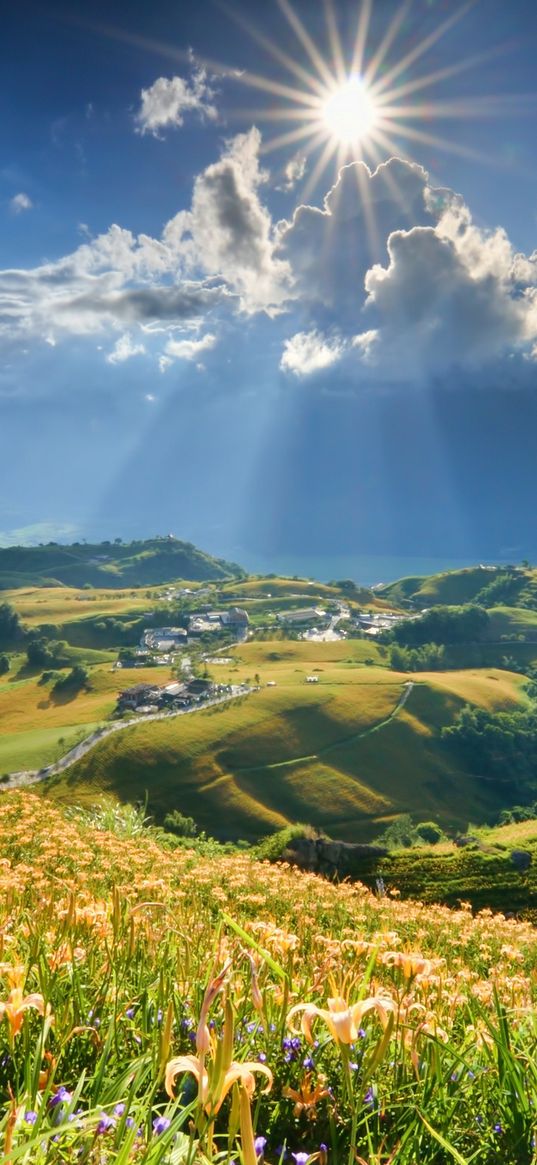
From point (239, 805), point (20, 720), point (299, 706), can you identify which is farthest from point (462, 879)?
point (20, 720)

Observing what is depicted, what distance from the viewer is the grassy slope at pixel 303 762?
81125 millimetres

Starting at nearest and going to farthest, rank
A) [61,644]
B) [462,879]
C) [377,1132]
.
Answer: [377,1132]
[462,879]
[61,644]

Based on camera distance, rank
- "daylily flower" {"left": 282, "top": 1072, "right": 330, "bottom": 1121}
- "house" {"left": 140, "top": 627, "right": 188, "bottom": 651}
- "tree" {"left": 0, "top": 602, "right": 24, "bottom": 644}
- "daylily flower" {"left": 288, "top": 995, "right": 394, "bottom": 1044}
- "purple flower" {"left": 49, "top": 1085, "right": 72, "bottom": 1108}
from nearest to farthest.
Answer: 1. "daylily flower" {"left": 288, "top": 995, "right": 394, "bottom": 1044}
2. "purple flower" {"left": 49, "top": 1085, "right": 72, "bottom": 1108}
3. "daylily flower" {"left": 282, "top": 1072, "right": 330, "bottom": 1121}
4. "house" {"left": 140, "top": 627, "right": 188, "bottom": 651}
5. "tree" {"left": 0, "top": 602, "right": 24, "bottom": 644}

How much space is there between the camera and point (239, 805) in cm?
8269

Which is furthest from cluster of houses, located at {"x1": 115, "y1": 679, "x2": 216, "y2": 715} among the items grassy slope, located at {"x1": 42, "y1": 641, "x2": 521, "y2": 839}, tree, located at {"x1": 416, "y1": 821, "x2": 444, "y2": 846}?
tree, located at {"x1": 416, "y1": 821, "x2": 444, "y2": 846}

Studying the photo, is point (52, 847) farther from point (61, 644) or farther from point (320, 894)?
point (61, 644)

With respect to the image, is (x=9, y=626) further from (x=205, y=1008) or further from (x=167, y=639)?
(x=205, y=1008)

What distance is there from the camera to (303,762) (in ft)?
319

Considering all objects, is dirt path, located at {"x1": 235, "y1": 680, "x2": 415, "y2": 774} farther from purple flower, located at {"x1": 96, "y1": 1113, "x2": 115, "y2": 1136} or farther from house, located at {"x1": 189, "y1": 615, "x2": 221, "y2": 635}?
purple flower, located at {"x1": 96, "y1": 1113, "x2": 115, "y2": 1136}

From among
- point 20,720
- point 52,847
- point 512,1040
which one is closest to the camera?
point 512,1040

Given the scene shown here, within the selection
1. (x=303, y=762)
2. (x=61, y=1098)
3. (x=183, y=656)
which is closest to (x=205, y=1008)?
(x=61, y=1098)

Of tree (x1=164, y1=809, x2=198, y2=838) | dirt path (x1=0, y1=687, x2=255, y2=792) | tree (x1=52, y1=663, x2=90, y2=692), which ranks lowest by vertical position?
tree (x1=164, y1=809, x2=198, y2=838)

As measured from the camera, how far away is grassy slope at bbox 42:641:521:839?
8112 cm

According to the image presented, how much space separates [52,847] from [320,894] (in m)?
5.57
